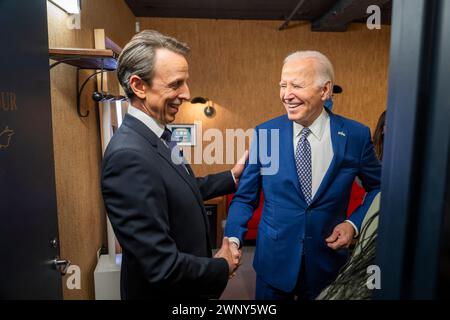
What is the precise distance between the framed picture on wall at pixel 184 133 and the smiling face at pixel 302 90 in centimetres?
390

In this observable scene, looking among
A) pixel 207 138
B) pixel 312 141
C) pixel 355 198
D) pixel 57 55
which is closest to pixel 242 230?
pixel 312 141

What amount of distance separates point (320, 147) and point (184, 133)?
3.98 metres

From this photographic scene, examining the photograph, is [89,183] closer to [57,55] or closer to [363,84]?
[57,55]

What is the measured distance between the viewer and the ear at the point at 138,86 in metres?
1.19

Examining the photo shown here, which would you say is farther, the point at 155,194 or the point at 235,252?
the point at 235,252

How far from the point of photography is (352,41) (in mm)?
5211

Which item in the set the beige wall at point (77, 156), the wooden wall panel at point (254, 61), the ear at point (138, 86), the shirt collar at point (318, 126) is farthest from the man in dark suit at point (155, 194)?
the wooden wall panel at point (254, 61)

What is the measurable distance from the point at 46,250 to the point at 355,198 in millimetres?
3986

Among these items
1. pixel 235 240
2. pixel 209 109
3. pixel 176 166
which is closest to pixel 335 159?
pixel 235 240

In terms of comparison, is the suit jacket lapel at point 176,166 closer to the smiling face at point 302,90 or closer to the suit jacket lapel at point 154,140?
the suit jacket lapel at point 154,140

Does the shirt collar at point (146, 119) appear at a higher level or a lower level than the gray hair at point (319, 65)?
lower

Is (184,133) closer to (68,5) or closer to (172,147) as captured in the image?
(68,5)

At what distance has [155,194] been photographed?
1.06 metres

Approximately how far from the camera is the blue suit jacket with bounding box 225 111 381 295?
141 centimetres
